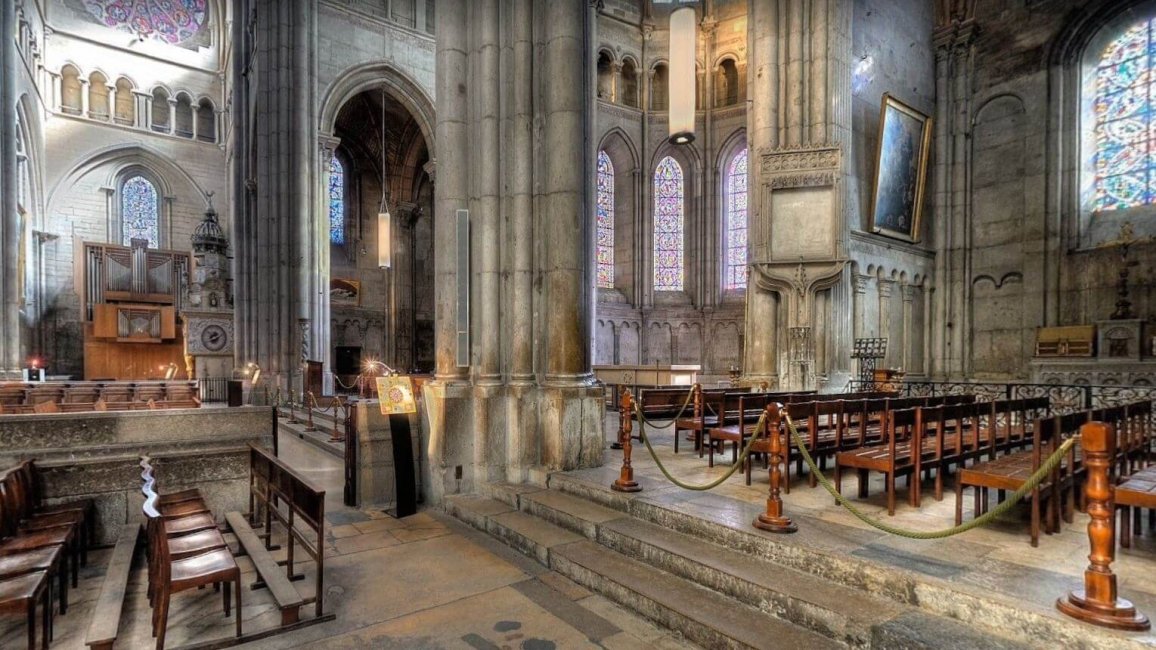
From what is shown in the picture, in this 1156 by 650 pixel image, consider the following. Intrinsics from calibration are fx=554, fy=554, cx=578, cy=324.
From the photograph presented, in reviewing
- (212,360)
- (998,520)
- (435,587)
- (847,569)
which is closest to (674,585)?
(847,569)

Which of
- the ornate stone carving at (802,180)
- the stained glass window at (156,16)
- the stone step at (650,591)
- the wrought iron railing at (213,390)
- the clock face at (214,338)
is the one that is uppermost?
the stained glass window at (156,16)

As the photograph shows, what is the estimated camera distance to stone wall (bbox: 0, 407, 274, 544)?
16.8 feet

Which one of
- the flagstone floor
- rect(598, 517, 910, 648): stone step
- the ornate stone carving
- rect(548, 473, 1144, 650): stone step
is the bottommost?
the flagstone floor

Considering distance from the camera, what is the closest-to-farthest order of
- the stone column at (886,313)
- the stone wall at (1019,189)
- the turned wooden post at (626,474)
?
the turned wooden post at (626,474), the stone wall at (1019,189), the stone column at (886,313)

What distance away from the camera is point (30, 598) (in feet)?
9.50

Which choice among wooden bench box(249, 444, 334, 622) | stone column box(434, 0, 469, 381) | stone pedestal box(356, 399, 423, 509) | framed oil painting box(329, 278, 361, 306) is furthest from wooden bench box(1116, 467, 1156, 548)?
framed oil painting box(329, 278, 361, 306)

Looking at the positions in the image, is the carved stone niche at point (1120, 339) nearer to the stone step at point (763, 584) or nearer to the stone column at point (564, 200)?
the stone column at point (564, 200)

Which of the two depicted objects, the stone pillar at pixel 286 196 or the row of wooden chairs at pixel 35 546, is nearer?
the row of wooden chairs at pixel 35 546

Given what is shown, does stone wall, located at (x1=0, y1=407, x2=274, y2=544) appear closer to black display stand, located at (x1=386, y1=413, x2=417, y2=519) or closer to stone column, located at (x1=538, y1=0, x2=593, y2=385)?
black display stand, located at (x1=386, y1=413, x2=417, y2=519)

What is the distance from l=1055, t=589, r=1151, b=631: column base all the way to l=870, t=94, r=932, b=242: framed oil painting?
11877 millimetres

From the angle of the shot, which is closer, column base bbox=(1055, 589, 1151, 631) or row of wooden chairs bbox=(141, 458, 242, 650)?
column base bbox=(1055, 589, 1151, 631)

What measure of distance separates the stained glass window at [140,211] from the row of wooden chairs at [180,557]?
26.5 metres

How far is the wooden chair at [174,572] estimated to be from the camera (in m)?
2.97

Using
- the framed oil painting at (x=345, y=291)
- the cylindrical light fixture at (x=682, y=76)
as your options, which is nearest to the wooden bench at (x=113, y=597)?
the cylindrical light fixture at (x=682, y=76)
